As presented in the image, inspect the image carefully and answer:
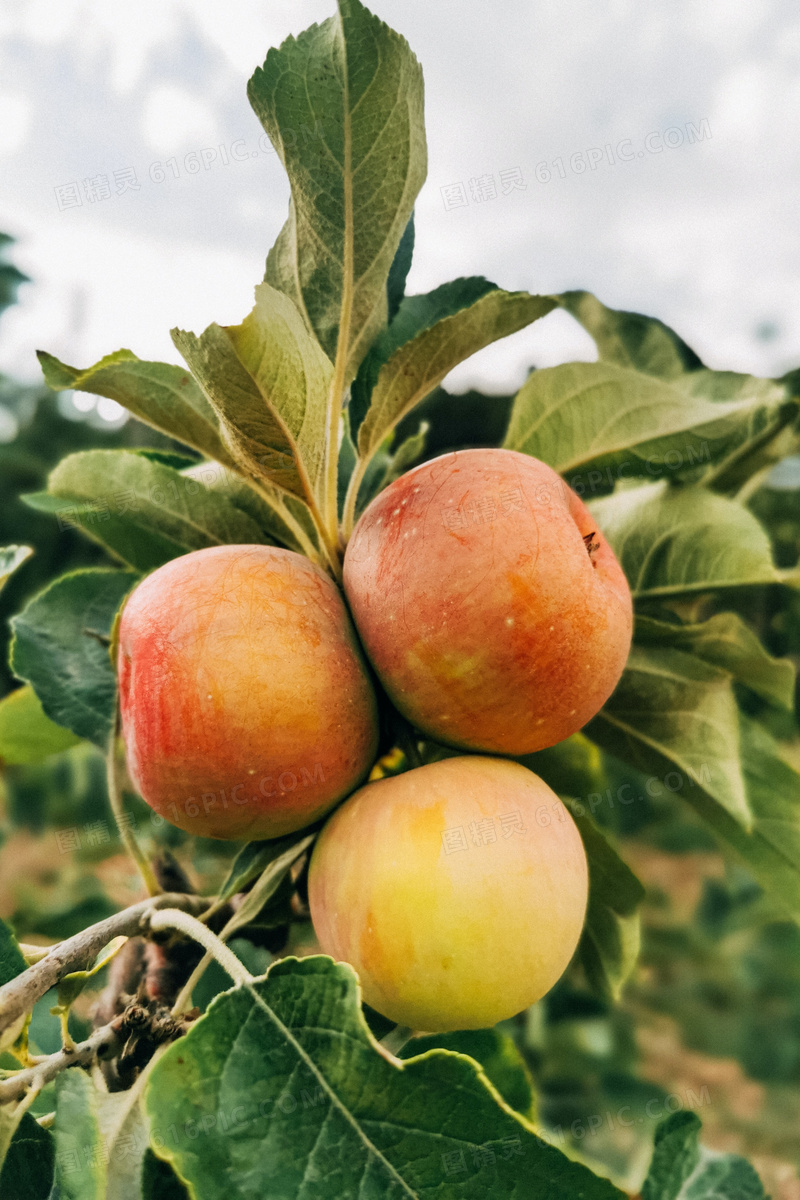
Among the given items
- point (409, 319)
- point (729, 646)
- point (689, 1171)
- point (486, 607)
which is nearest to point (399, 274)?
point (409, 319)

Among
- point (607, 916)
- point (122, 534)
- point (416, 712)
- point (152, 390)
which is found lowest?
point (607, 916)

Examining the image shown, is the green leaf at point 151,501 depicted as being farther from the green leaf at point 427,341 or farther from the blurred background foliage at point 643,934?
the blurred background foliage at point 643,934

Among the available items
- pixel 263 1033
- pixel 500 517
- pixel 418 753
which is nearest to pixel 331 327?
pixel 500 517

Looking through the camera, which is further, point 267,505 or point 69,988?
point 267,505

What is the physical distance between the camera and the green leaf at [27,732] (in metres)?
0.74

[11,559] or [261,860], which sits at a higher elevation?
[11,559]

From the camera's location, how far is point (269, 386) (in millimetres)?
434

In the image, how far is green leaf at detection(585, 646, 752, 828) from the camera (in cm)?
59

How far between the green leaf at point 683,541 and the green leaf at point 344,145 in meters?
0.28

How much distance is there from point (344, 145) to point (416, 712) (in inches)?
12.9

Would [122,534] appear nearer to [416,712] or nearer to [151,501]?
[151,501]

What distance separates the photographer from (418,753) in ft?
1.80

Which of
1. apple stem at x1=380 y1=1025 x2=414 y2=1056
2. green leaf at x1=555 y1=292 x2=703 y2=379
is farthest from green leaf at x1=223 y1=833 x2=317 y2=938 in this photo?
green leaf at x1=555 y1=292 x2=703 y2=379

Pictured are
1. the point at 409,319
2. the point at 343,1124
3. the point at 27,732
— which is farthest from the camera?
the point at 27,732
